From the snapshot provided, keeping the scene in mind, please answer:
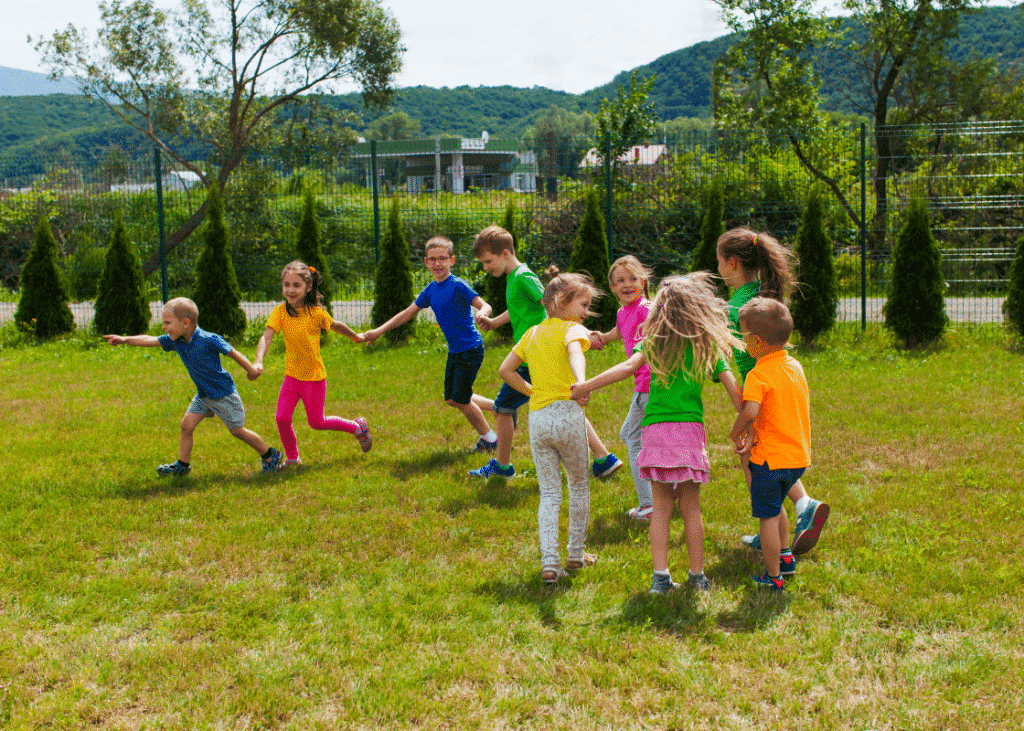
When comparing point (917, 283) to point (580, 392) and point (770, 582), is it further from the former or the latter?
point (580, 392)

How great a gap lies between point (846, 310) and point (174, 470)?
36.5 ft

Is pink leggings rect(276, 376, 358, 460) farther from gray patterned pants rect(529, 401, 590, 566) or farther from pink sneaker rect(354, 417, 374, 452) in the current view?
gray patterned pants rect(529, 401, 590, 566)

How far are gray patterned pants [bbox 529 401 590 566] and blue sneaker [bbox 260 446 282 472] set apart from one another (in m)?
2.87

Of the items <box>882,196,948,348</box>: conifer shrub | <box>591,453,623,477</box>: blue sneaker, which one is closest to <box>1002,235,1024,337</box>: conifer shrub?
<box>882,196,948,348</box>: conifer shrub

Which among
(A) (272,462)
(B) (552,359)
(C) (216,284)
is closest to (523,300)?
(B) (552,359)

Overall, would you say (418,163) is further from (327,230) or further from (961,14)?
(961,14)

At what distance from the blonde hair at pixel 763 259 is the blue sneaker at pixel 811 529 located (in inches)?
49.2

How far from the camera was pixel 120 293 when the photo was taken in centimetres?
1378

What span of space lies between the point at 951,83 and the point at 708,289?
94.5 ft

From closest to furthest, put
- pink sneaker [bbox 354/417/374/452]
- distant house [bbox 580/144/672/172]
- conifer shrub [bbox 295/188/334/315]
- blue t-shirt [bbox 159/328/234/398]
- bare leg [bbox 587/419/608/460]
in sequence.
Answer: bare leg [bbox 587/419/608/460], blue t-shirt [bbox 159/328/234/398], pink sneaker [bbox 354/417/374/452], conifer shrub [bbox 295/188/334/315], distant house [bbox 580/144/672/172]

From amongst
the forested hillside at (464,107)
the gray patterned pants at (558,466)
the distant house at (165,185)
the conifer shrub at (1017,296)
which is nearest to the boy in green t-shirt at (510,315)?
the gray patterned pants at (558,466)

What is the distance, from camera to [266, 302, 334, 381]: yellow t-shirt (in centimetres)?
679

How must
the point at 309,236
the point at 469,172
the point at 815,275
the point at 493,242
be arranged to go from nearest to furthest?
the point at 493,242 → the point at 815,275 → the point at 309,236 → the point at 469,172

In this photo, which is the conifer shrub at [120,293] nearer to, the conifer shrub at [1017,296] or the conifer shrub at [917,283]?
the conifer shrub at [917,283]
